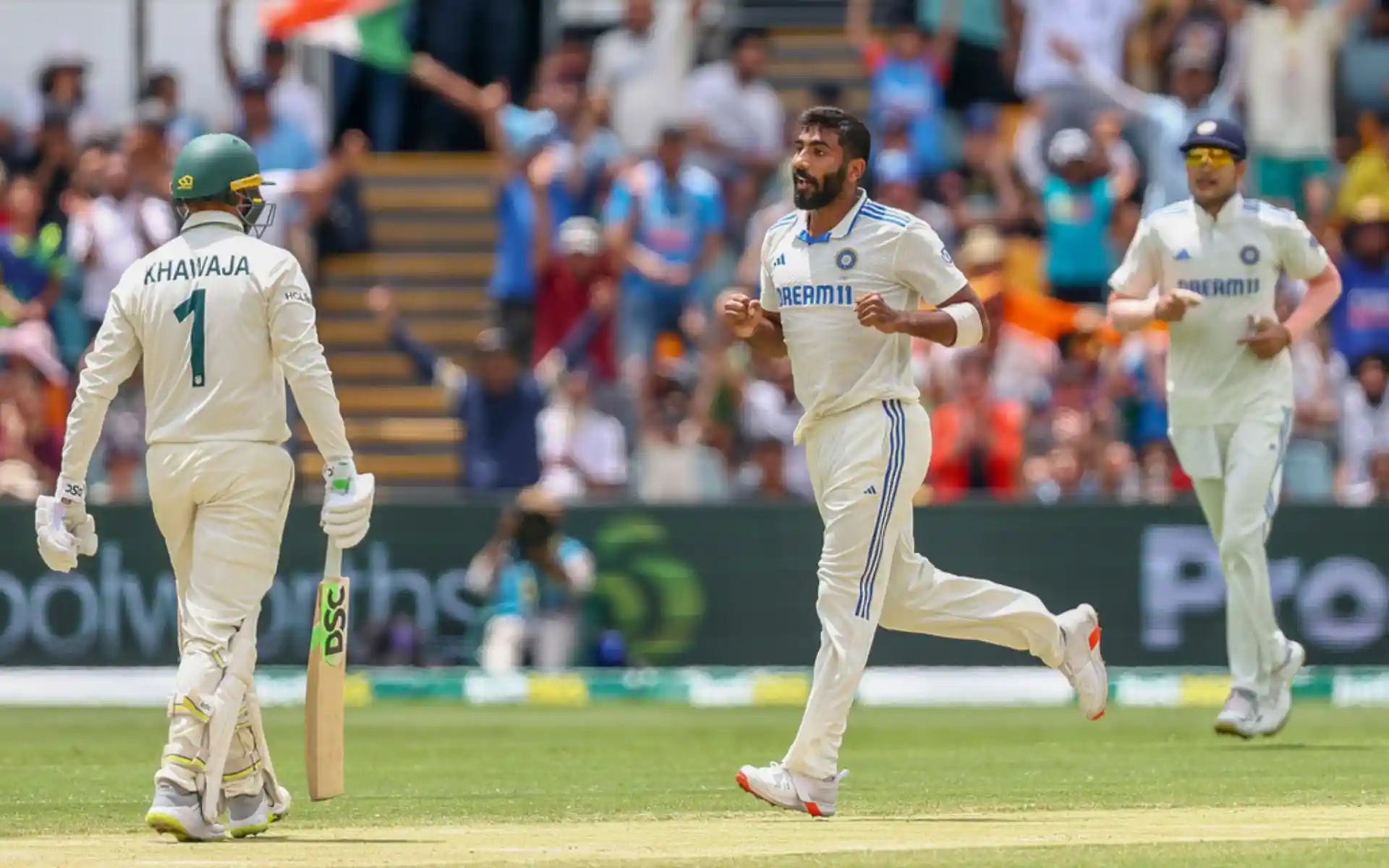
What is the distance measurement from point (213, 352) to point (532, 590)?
7946 millimetres

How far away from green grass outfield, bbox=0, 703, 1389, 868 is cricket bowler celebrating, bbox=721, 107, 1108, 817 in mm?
430

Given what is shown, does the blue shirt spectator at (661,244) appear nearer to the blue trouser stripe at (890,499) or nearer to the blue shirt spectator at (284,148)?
the blue shirt spectator at (284,148)

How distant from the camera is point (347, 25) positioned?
1941 centimetres

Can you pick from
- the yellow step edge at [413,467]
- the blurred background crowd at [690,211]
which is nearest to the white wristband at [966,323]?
the blurred background crowd at [690,211]

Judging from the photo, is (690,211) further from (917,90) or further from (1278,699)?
(1278,699)

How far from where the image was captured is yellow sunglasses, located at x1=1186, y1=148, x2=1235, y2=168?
1163cm

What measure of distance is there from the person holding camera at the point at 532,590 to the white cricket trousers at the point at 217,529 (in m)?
7.65

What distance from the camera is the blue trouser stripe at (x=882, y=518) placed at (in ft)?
29.2

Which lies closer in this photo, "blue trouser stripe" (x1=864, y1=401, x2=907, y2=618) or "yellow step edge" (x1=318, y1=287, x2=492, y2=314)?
"blue trouser stripe" (x1=864, y1=401, x2=907, y2=618)

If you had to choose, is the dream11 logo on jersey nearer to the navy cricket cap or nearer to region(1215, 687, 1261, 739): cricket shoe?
region(1215, 687, 1261, 739): cricket shoe

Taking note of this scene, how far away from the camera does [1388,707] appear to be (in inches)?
582

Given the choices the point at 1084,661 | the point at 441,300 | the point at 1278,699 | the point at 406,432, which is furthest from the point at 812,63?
the point at 1084,661

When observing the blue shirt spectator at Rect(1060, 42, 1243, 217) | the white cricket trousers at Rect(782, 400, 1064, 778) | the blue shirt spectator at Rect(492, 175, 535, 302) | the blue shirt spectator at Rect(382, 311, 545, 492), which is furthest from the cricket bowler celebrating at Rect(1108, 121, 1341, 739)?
the blue shirt spectator at Rect(492, 175, 535, 302)

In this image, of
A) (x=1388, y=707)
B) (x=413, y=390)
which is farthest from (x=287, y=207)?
(x=1388, y=707)
